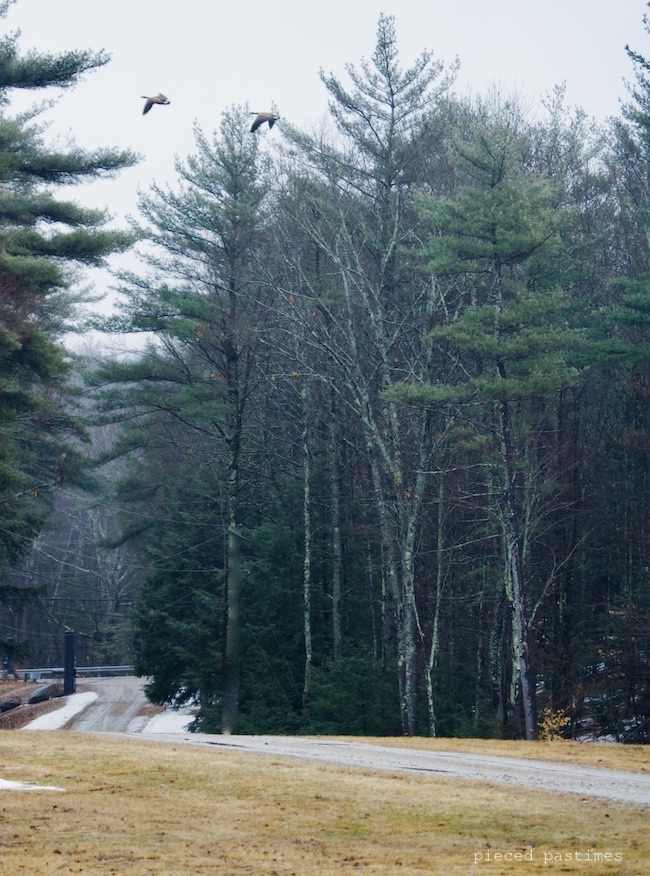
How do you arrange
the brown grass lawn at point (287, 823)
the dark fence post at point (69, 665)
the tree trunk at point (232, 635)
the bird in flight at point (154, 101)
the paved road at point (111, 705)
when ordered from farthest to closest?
1. the dark fence post at point (69, 665)
2. the paved road at point (111, 705)
3. the tree trunk at point (232, 635)
4. the bird in flight at point (154, 101)
5. the brown grass lawn at point (287, 823)

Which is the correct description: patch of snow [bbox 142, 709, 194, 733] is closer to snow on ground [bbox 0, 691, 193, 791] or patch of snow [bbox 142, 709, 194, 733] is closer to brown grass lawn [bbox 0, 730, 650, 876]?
snow on ground [bbox 0, 691, 193, 791]

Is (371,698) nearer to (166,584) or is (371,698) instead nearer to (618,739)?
(618,739)

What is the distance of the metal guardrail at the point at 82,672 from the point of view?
4209 centimetres

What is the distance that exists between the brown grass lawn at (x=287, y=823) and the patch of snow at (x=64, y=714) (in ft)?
53.4

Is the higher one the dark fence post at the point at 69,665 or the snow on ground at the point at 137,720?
the dark fence post at the point at 69,665

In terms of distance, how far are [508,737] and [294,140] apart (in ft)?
49.7

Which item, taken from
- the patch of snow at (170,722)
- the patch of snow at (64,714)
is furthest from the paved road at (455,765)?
the patch of snow at (64,714)

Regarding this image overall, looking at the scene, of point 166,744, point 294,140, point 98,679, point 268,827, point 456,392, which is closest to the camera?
point 268,827

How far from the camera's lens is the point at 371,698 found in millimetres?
24031

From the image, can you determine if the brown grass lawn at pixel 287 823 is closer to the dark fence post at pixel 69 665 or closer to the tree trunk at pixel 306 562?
the tree trunk at pixel 306 562

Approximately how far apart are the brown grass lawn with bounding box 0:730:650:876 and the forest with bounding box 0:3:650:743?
31.6ft

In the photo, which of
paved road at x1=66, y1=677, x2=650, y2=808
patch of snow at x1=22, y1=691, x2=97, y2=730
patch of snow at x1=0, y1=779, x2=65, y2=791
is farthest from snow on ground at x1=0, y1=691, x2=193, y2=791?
patch of snow at x1=0, y1=779, x2=65, y2=791

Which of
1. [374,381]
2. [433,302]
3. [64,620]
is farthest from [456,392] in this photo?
[64,620]

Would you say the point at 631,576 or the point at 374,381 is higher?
the point at 374,381
